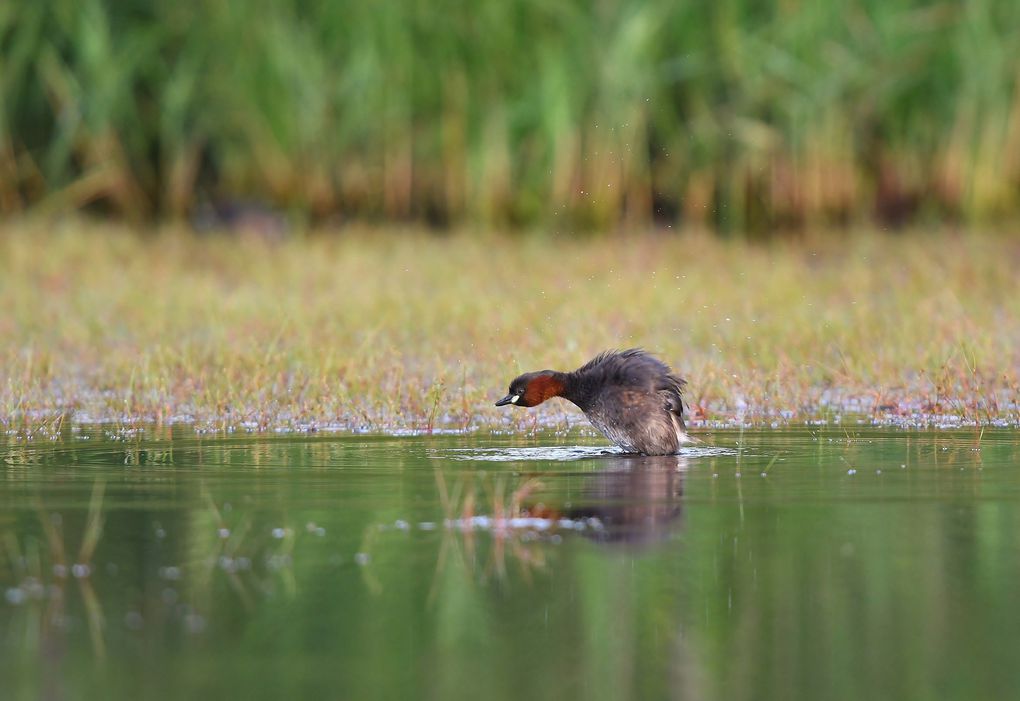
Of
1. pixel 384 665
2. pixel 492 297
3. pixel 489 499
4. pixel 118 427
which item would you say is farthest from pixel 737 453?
pixel 492 297

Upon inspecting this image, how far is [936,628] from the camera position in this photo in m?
4.34

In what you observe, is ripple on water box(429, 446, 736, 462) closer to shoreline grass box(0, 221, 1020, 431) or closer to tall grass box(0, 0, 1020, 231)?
shoreline grass box(0, 221, 1020, 431)

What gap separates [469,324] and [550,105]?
414 centimetres

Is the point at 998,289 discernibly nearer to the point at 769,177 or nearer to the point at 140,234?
the point at 769,177

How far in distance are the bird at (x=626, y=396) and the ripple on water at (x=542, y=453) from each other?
9 centimetres

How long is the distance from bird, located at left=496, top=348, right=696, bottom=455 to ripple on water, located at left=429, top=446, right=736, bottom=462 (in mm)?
91

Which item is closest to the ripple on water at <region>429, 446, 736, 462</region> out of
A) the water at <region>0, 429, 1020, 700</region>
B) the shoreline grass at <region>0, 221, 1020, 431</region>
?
the water at <region>0, 429, 1020, 700</region>

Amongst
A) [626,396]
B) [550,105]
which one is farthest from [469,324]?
[550,105]

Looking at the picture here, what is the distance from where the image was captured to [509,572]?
500 cm

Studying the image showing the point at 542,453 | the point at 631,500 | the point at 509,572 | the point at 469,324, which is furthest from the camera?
the point at 469,324

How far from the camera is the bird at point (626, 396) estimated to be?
7.43 metres

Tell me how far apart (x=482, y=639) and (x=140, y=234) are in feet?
39.0

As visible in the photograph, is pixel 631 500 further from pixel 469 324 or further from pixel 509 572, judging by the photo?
pixel 469 324

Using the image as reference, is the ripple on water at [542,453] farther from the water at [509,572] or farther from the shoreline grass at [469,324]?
the shoreline grass at [469,324]
